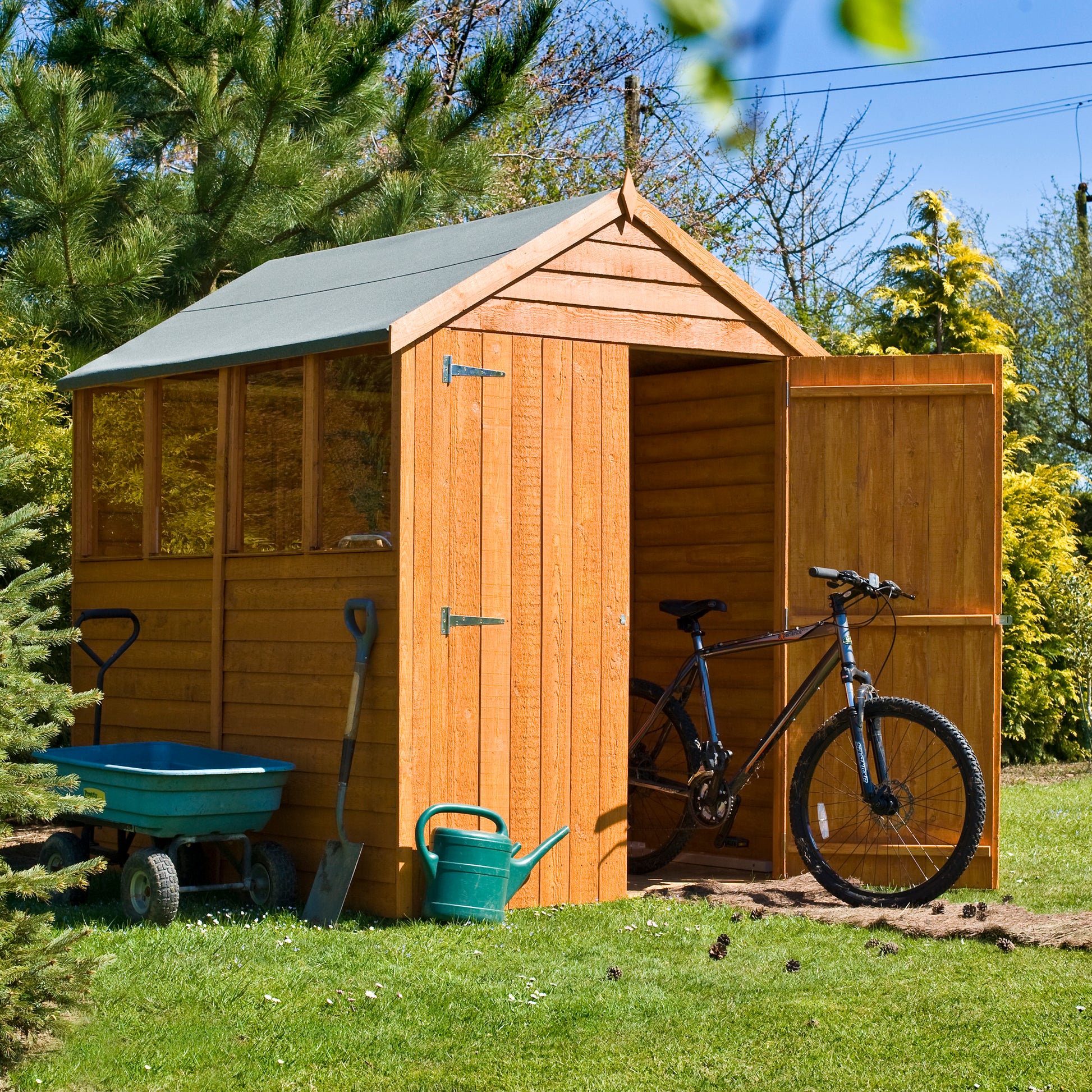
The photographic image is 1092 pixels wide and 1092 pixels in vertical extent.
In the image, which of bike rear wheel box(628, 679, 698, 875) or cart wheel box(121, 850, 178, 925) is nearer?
cart wheel box(121, 850, 178, 925)

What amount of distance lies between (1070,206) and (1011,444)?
12274 millimetres

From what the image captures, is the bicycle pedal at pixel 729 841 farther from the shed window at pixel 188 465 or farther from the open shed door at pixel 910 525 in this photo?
the shed window at pixel 188 465

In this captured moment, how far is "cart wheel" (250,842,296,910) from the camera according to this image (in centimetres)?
576

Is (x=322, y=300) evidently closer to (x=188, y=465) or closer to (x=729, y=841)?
(x=188, y=465)

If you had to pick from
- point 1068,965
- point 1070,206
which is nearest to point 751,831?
point 1068,965

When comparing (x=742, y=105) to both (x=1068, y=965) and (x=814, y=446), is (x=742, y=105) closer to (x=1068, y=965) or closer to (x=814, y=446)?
(x=1068, y=965)

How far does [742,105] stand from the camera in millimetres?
1192

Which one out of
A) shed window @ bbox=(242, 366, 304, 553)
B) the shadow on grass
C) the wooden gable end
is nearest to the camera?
the shadow on grass

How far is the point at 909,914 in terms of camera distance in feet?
18.6

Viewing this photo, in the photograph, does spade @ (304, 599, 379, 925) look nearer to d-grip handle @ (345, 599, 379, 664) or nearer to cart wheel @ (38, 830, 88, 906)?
d-grip handle @ (345, 599, 379, 664)

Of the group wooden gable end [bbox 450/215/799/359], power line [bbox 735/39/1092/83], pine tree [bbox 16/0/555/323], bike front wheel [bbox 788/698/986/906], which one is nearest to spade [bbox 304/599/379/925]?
wooden gable end [bbox 450/215/799/359]

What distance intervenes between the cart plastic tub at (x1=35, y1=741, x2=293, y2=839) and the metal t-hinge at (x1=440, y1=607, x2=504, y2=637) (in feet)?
2.66

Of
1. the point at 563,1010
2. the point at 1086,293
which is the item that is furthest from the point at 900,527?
the point at 1086,293

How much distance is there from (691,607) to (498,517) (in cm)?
115
